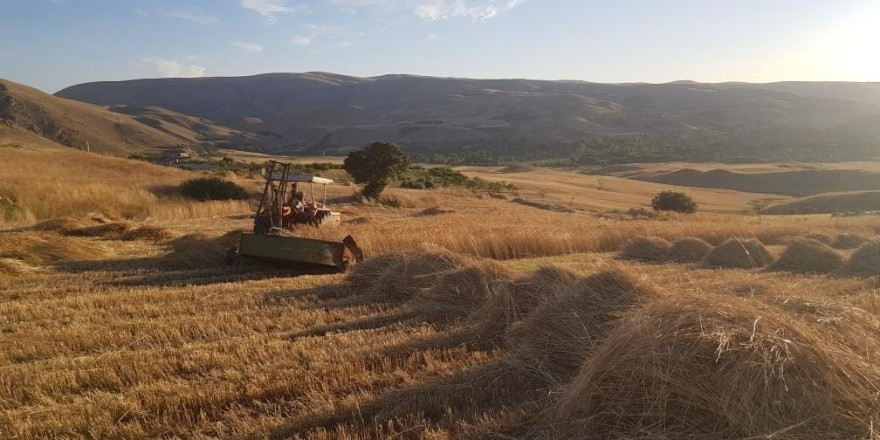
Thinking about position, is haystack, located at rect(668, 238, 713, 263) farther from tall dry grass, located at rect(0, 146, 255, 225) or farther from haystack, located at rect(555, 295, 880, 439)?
tall dry grass, located at rect(0, 146, 255, 225)

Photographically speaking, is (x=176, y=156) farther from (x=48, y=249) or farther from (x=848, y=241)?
(x=848, y=241)

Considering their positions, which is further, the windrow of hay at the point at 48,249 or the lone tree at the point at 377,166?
the lone tree at the point at 377,166

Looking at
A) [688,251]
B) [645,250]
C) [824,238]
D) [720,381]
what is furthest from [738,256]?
[720,381]

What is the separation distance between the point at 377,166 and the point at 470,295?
28.3 metres

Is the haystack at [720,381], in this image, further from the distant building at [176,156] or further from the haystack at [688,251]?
the distant building at [176,156]

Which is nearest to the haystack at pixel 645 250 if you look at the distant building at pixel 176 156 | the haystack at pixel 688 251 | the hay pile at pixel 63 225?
the haystack at pixel 688 251

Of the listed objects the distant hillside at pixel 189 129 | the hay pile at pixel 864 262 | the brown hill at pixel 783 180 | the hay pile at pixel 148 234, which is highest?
the distant hillside at pixel 189 129

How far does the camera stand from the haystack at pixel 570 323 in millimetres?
6203

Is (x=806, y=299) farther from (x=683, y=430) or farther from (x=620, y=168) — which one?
(x=620, y=168)

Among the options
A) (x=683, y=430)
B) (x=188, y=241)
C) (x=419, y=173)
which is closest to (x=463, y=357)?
(x=683, y=430)

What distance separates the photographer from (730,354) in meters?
4.52

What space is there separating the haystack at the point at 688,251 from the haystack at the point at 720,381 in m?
10.4

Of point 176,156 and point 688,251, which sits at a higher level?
point 176,156

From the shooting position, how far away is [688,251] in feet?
50.0
